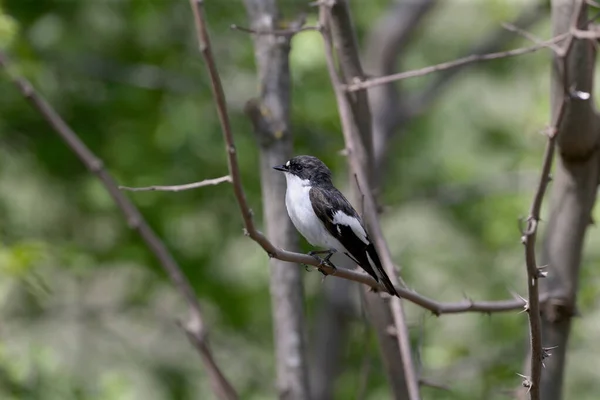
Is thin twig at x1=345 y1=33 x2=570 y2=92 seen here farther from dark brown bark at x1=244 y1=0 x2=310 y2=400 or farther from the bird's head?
dark brown bark at x1=244 y1=0 x2=310 y2=400

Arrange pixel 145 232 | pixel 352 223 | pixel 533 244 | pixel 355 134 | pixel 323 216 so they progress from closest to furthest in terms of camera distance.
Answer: pixel 533 244 → pixel 352 223 → pixel 323 216 → pixel 355 134 → pixel 145 232

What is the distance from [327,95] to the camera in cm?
844

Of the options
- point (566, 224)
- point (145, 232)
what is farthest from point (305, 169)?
point (566, 224)

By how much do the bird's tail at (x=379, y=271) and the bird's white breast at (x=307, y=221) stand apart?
0.21 m

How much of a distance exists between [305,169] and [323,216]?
351mm

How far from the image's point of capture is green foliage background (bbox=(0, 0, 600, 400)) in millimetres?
7949

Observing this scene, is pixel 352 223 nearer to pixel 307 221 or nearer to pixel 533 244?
pixel 307 221

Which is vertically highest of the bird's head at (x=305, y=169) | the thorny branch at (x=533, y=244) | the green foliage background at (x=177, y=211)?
the thorny branch at (x=533, y=244)

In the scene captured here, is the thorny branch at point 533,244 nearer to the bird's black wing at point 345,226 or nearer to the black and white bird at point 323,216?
the bird's black wing at point 345,226

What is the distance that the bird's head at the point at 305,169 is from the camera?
4.38 meters

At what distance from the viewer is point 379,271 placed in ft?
11.9

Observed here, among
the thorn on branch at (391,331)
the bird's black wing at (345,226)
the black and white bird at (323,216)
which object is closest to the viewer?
the bird's black wing at (345,226)

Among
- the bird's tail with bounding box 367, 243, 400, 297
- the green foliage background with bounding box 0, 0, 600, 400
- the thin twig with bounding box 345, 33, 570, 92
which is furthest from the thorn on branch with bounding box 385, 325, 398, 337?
the green foliage background with bounding box 0, 0, 600, 400

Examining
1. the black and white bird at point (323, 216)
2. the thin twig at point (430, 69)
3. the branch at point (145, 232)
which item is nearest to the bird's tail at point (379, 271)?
the black and white bird at point (323, 216)
